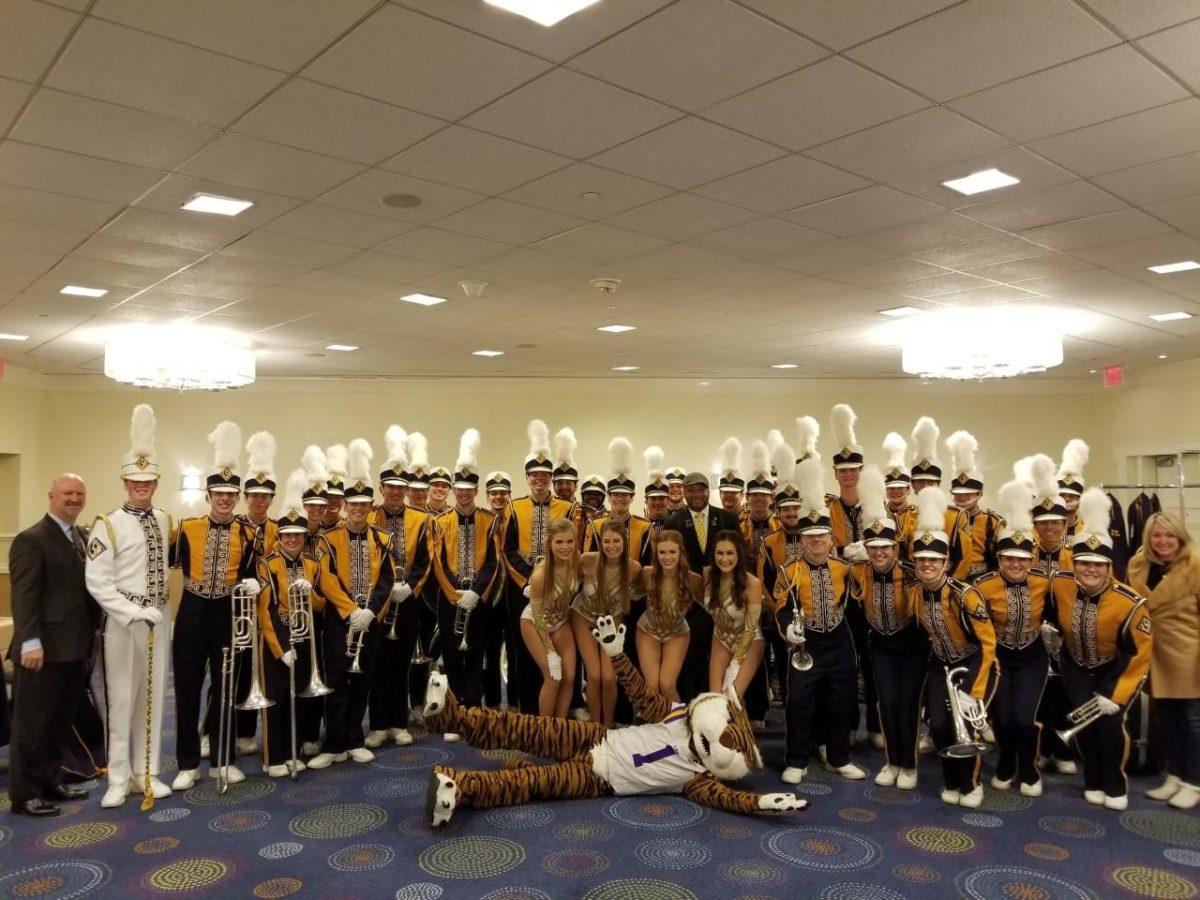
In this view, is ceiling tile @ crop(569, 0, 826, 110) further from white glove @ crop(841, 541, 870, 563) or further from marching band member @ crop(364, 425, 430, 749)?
marching band member @ crop(364, 425, 430, 749)

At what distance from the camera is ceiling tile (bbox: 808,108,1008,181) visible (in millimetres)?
3682

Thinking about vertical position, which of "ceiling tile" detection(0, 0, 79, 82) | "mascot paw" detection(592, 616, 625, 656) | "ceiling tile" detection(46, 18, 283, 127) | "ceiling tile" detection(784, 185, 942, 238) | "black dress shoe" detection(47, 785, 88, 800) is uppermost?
"ceiling tile" detection(784, 185, 942, 238)

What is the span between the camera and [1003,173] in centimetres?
427

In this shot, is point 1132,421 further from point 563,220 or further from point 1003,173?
point 563,220

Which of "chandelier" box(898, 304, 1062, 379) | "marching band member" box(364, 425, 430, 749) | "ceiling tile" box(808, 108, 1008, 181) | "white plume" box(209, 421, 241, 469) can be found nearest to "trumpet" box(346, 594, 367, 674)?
"marching band member" box(364, 425, 430, 749)

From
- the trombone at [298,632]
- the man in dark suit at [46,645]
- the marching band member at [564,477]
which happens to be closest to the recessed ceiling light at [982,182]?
the marching band member at [564,477]

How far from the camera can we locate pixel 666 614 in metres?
5.10

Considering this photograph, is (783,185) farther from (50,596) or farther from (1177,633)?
(50,596)

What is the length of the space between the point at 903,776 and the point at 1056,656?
102 cm

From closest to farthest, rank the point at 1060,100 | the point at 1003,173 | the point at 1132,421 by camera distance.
A: 1. the point at 1060,100
2. the point at 1003,173
3. the point at 1132,421

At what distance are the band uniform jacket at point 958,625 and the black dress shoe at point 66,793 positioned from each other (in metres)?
4.33

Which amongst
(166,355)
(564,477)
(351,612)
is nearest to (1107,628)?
(564,477)

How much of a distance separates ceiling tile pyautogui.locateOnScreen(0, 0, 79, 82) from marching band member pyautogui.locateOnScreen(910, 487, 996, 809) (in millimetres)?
4204

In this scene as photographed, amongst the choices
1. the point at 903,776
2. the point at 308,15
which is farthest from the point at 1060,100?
the point at 903,776
